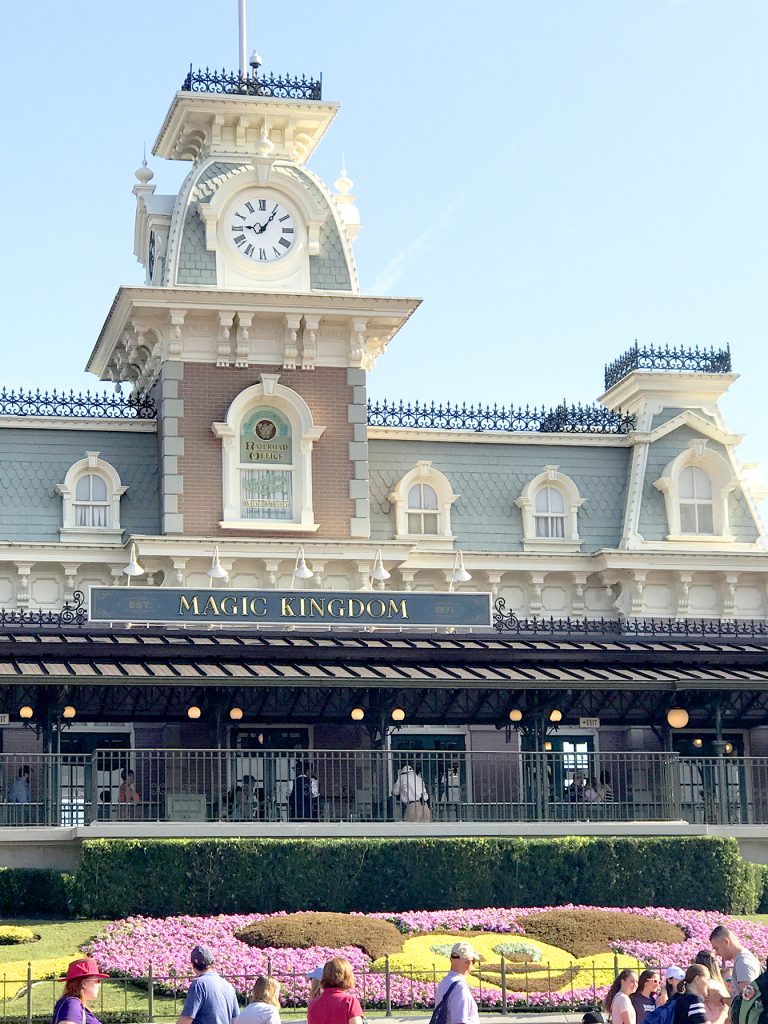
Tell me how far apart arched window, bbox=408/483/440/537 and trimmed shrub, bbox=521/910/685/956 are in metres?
18.0

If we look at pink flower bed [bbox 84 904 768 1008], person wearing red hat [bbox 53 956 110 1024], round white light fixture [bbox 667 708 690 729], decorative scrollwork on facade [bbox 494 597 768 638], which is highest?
decorative scrollwork on facade [bbox 494 597 768 638]

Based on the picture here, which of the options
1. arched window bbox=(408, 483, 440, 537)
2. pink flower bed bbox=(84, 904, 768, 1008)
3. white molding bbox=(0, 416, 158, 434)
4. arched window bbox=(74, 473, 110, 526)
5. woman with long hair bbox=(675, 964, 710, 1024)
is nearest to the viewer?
woman with long hair bbox=(675, 964, 710, 1024)

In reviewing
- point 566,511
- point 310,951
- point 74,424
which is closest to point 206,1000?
point 310,951

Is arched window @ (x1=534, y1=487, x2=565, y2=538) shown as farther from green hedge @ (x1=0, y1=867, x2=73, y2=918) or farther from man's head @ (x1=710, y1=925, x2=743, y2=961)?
man's head @ (x1=710, y1=925, x2=743, y2=961)

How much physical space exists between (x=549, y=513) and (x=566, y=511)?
0.46 meters

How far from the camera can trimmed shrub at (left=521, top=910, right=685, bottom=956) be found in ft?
96.4

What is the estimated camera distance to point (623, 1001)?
1847 cm

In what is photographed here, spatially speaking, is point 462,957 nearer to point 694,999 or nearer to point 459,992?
point 459,992

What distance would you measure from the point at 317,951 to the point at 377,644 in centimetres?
1186

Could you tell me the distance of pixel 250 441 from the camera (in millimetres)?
46031

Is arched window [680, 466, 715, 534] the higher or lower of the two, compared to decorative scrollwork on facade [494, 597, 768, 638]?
higher

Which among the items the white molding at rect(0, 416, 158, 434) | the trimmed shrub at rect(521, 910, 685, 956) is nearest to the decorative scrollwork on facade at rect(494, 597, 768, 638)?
the white molding at rect(0, 416, 158, 434)

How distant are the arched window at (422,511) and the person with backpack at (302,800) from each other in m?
12.4

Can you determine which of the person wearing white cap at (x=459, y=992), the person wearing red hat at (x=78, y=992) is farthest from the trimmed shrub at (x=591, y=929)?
the person wearing red hat at (x=78, y=992)
